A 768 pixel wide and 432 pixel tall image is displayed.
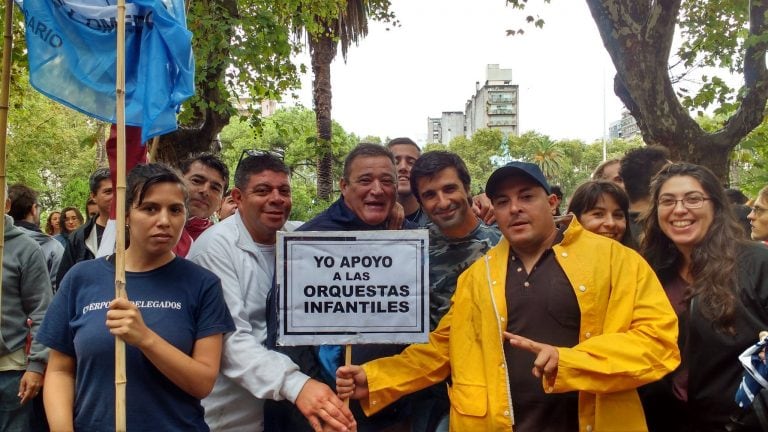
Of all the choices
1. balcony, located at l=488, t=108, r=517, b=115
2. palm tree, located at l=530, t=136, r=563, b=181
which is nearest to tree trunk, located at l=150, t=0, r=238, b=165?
palm tree, located at l=530, t=136, r=563, b=181

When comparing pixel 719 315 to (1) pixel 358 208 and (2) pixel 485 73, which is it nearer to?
(1) pixel 358 208

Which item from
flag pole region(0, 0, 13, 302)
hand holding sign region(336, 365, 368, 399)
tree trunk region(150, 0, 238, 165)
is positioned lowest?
hand holding sign region(336, 365, 368, 399)

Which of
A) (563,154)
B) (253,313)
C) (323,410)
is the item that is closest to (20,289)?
(253,313)

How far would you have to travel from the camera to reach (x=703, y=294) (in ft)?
10.0

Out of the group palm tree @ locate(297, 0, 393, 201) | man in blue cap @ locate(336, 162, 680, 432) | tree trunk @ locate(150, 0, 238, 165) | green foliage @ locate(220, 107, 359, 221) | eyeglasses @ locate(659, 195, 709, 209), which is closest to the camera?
man in blue cap @ locate(336, 162, 680, 432)

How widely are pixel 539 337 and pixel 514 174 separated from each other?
0.72 meters

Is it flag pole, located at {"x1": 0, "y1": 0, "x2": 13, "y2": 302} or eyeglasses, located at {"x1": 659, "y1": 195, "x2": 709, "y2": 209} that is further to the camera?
eyeglasses, located at {"x1": 659, "y1": 195, "x2": 709, "y2": 209}

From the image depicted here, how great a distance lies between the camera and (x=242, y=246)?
3365 millimetres

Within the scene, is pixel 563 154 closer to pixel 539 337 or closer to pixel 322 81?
pixel 322 81

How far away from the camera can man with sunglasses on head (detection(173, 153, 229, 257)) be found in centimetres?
462

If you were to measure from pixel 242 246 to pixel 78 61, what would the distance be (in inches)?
47.0

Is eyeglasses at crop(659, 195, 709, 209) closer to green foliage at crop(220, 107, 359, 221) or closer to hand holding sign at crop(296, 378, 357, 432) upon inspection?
hand holding sign at crop(296, 378, 357, 432)

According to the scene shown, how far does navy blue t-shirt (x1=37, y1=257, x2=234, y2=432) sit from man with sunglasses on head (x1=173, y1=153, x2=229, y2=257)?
1.82 meters

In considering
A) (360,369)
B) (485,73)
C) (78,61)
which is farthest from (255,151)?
(485,73)
